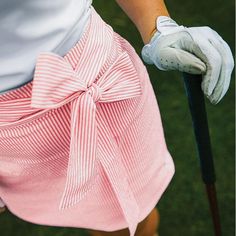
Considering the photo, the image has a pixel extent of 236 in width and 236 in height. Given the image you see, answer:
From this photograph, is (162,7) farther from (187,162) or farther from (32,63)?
(187,162)

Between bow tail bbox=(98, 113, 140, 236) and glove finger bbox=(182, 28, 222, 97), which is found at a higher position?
glove finger bbox=(182, 28, 222, 97)

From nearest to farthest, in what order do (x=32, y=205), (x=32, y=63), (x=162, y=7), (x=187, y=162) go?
1. (x=32, y=63)
2. (x=162, y=7)
3. (x=32, y=205)
4. (x=187, y=162)

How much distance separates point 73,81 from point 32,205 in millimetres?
385

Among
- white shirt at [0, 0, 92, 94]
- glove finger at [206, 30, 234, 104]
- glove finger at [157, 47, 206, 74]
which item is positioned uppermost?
white shirt at [0, 0, 92, 94]

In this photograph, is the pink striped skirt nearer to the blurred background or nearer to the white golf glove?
the white golf glove

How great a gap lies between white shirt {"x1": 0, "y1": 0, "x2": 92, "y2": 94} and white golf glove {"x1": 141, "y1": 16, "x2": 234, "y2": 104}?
164mm

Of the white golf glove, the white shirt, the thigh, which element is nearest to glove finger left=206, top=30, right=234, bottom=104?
the white golf glove

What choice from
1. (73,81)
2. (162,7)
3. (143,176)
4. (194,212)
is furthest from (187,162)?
(73,81)

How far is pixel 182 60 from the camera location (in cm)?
89

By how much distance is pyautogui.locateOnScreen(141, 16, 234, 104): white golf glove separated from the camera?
885mm

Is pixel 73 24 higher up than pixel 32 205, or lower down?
higher up

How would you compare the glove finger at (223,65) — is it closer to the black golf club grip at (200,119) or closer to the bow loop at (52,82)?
the black golf club grip at (200,119)

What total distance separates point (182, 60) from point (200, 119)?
0.20m

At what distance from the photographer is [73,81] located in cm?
85
